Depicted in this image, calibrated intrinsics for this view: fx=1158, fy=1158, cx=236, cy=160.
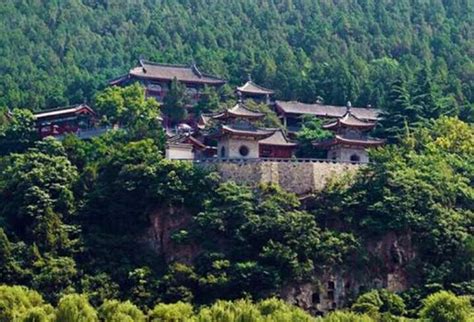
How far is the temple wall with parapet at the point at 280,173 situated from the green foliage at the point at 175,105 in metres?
15.1

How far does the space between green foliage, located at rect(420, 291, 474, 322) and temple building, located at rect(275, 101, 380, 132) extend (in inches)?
861

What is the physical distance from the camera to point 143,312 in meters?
40.6

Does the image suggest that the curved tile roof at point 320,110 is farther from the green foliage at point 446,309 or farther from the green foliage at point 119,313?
the green foliage at point 119,313

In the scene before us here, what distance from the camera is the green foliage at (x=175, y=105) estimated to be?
61.6 metres

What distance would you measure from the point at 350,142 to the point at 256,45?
35.9 meters

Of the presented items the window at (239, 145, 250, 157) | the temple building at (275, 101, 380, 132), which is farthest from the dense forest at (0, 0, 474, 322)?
the window at (239, 145, 250, 157)

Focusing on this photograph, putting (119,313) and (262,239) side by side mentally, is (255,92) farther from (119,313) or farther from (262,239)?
(119,313)

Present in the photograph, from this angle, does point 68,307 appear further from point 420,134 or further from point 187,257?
point 420,134

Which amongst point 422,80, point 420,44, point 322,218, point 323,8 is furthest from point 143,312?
point 323,8

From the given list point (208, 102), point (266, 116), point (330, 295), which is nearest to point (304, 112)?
point (266, 116)

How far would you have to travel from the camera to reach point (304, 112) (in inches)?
2388

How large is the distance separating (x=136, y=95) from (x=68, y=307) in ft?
73.7

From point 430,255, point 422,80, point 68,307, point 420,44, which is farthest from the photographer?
point 420,44

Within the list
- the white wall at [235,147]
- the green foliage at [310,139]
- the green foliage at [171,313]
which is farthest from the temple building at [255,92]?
the green foliage at [171,313]
